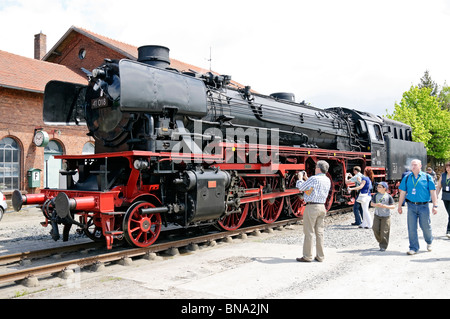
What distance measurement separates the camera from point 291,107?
10.6 meters

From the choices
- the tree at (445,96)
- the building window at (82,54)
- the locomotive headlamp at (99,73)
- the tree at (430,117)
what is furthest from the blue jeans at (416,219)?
the tree at (445,96)

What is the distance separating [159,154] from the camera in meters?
6.30

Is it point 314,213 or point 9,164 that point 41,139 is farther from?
point 314,213

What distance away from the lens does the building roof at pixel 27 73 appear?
14828mm

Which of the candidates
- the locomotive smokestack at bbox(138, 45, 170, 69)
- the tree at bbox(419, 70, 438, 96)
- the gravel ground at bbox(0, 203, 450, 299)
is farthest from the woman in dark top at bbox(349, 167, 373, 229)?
the tree at bbox(419, 70, 438, 96)

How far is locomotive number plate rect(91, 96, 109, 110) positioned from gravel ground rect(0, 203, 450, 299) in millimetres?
2767

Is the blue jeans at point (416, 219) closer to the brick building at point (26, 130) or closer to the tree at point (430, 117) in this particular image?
the brick building at point (26, 130)

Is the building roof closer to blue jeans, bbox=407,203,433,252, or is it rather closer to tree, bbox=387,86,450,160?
blue jeans, bbox=407,203,433,252

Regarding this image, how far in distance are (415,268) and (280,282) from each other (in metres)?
2.15

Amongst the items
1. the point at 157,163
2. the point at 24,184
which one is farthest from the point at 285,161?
the point at 24,184

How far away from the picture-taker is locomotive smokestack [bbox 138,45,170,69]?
25.5ft

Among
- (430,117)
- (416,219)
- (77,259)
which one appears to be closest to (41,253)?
(77,259)

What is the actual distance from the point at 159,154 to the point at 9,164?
36.9 feet
